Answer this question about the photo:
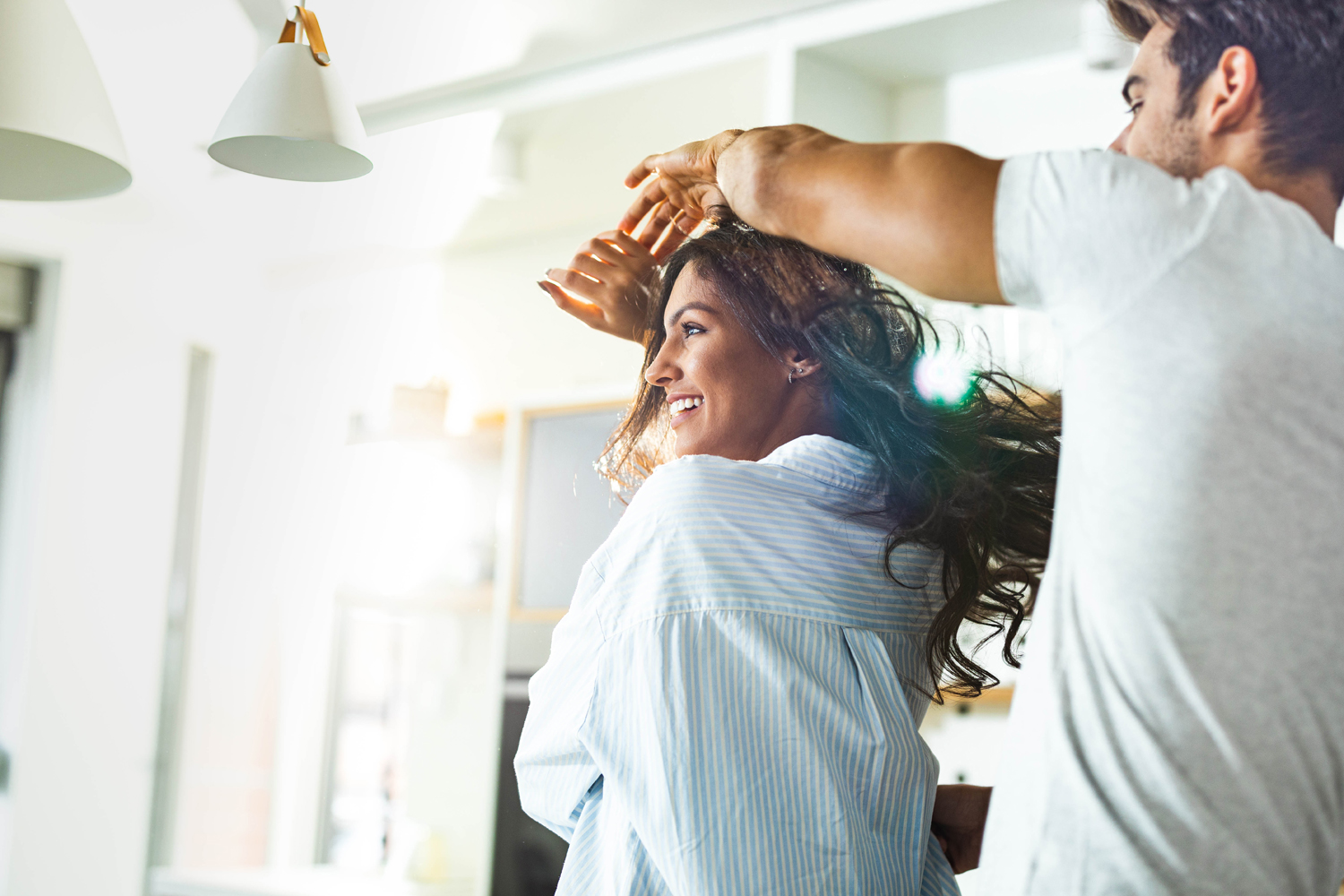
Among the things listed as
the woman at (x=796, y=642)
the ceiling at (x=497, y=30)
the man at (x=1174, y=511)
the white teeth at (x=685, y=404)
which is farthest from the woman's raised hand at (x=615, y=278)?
the ceiling at (x=497, y=30)

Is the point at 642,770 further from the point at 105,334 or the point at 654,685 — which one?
the point at 105,334

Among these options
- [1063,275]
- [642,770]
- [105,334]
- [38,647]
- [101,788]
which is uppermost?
[105,334]

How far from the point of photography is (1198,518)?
571 mm

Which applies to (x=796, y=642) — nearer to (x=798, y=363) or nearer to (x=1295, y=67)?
(x=798, y=363)

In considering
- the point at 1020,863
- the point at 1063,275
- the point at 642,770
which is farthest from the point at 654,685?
the point at 1063,275

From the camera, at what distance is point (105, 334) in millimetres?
3117

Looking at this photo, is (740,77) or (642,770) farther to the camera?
(740,77)

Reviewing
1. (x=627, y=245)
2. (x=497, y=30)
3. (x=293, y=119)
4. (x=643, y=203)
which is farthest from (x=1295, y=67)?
(x=497, y=30)

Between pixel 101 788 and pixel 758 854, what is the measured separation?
9.22ft

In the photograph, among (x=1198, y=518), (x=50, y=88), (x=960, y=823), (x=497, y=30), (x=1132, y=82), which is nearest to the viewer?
(x=1198, y=518)

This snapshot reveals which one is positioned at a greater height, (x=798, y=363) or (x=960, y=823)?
(x=798, y=363)

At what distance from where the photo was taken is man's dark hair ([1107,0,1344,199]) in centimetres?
62

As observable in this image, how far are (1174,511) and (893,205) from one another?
0.69ft

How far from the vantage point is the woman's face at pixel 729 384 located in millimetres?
1083
